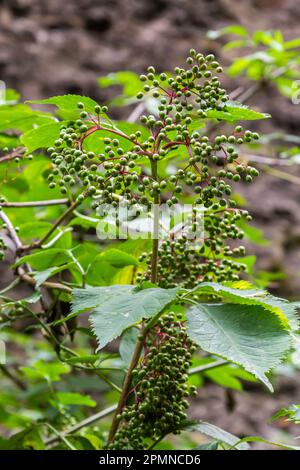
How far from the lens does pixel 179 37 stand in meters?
3.55

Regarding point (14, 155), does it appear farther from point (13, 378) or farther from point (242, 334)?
point (13, 378)

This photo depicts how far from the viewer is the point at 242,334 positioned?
76 cm

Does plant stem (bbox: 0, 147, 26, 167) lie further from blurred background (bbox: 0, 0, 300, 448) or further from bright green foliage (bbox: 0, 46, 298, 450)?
blurred background (bbox: 0, 0, 300, 448)

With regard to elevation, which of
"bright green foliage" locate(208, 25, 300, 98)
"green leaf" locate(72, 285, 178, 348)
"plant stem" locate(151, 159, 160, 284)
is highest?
"bright green foliage" locate(208, 25, 300, 98)

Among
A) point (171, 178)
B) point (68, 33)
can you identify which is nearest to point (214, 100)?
point (171, 178)

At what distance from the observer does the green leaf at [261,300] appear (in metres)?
0.76

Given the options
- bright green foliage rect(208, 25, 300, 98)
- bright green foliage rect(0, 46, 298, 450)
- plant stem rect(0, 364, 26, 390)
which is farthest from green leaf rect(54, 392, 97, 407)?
bright green foliage rect(208, 25, 300, 98)

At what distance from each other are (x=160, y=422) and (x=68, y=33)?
9.65ft

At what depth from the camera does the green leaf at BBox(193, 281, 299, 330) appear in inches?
29.9

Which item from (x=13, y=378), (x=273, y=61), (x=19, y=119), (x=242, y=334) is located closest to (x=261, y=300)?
(x=242, y=334)

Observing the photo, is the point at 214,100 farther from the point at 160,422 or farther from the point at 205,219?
the point at 160,422

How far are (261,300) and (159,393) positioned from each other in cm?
19

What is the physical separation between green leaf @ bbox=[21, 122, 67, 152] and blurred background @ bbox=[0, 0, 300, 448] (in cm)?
236
